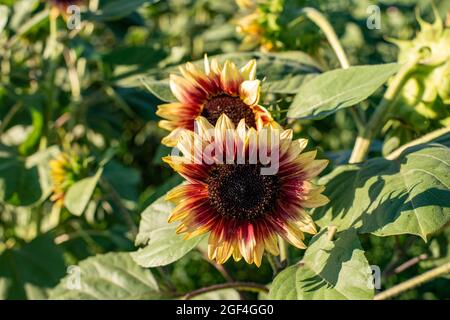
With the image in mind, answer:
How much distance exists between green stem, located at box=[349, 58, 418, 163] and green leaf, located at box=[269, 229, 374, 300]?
139mm

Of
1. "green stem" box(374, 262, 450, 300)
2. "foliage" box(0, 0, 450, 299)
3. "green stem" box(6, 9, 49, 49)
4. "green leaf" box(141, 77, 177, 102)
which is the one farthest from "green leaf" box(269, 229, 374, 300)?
"green stem" box(6, 9, 49, 49)

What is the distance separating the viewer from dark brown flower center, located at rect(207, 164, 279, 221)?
2.53 ft

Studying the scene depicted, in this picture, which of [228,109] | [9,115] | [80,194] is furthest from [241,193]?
[9,115]

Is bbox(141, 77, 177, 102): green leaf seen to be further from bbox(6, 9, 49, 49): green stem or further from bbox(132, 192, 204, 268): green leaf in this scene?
bbox(6, 9, 49, 49): green stem

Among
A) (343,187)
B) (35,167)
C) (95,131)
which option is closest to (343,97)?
(343,187)

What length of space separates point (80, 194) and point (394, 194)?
0.45 m

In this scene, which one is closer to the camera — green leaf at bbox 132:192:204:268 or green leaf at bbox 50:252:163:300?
green leaf at bbox 132:192:204:268

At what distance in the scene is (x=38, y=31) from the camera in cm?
154

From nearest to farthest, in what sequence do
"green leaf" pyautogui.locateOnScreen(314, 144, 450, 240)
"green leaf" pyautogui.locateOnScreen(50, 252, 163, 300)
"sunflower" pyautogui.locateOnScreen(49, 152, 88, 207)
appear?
"green leaf" pyautogui.locateOnScreen(314, 144, 450, 240) < "green leaf" pyautogui.locateOnScreen(50, 252, 163, 300) < "sunflower" pyautogui.locateOnScreen(49, 152, 88, 207)

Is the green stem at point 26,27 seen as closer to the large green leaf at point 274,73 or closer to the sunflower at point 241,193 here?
the large green leaf at point 274,73

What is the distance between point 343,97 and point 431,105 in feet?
0.51

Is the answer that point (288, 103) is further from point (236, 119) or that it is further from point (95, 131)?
point (95, 131)

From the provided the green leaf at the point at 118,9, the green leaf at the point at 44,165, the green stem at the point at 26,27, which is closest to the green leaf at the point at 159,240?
the green leaf at the point at 44,165

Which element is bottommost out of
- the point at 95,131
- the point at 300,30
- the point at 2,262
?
the point at 2,262
